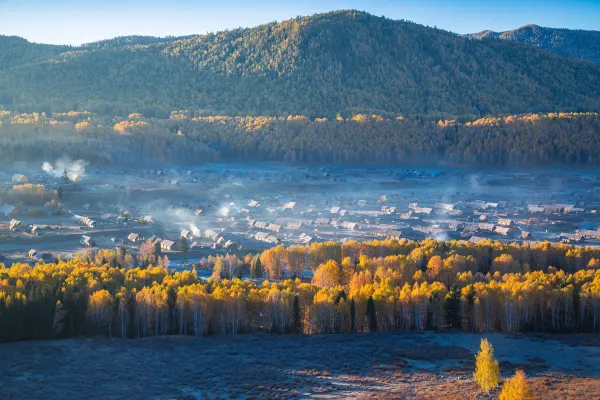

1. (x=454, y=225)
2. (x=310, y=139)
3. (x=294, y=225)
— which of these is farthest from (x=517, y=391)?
(x=310, y=139)

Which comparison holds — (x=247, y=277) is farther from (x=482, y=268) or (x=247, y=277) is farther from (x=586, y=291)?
(x=586, y=291)

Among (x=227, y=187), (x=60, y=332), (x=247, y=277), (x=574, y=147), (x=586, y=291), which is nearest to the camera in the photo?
(x=60, y=332)

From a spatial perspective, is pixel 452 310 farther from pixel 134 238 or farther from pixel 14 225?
pixel 14 225

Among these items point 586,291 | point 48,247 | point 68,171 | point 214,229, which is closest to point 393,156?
point 68,171

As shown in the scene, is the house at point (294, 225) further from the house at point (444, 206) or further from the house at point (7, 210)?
the house at point (7, 210)

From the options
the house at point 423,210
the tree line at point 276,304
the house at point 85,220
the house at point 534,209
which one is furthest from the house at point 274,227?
the house at point 534,209

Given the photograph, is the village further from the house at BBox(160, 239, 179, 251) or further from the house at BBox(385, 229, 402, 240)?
the house at BBox(385, 229, 402, 240)

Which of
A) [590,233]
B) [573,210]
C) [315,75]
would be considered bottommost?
Result: [590,233]

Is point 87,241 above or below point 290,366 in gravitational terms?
above
